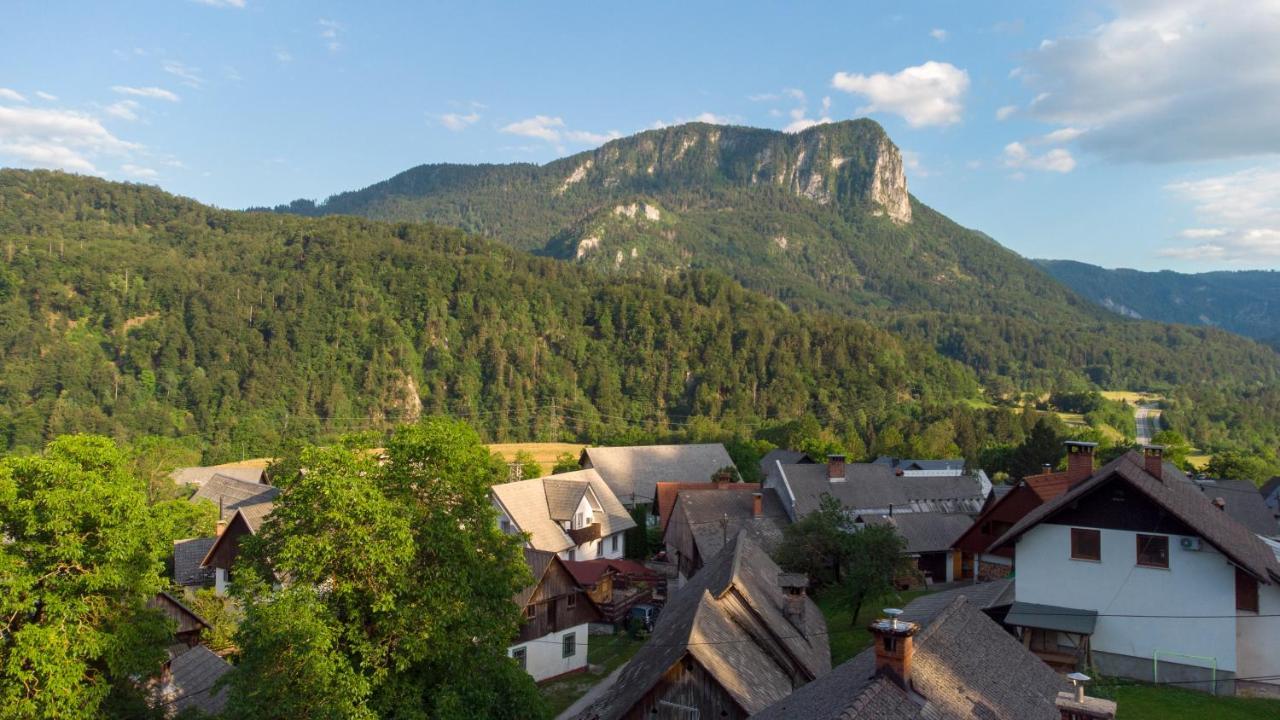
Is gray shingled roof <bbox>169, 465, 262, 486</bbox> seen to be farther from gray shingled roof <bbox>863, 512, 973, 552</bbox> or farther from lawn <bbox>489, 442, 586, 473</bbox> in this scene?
gray shingled roof <bbox>863, 512, 973, 552</bbox>

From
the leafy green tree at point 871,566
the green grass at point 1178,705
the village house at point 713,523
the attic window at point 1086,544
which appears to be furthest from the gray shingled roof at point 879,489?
the green grass at point 1178,705

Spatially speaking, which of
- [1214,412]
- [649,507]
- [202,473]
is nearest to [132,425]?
[202,473]

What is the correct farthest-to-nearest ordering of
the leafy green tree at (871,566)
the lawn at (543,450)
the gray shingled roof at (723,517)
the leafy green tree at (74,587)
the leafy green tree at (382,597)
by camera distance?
the lawn at (543,450) → the gray shingled roof at (723,517) → the leafy green tree at (871,566) → the leafy green tree at (74,587) → the leafy green tree at (382,597)

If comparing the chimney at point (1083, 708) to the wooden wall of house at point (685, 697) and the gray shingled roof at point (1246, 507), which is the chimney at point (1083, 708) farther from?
the gray shingled roof at point (1246, 507)

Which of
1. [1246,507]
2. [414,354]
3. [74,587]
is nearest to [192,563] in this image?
[74,587]

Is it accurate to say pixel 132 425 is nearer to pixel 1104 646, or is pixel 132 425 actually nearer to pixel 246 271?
pixel 246 271
